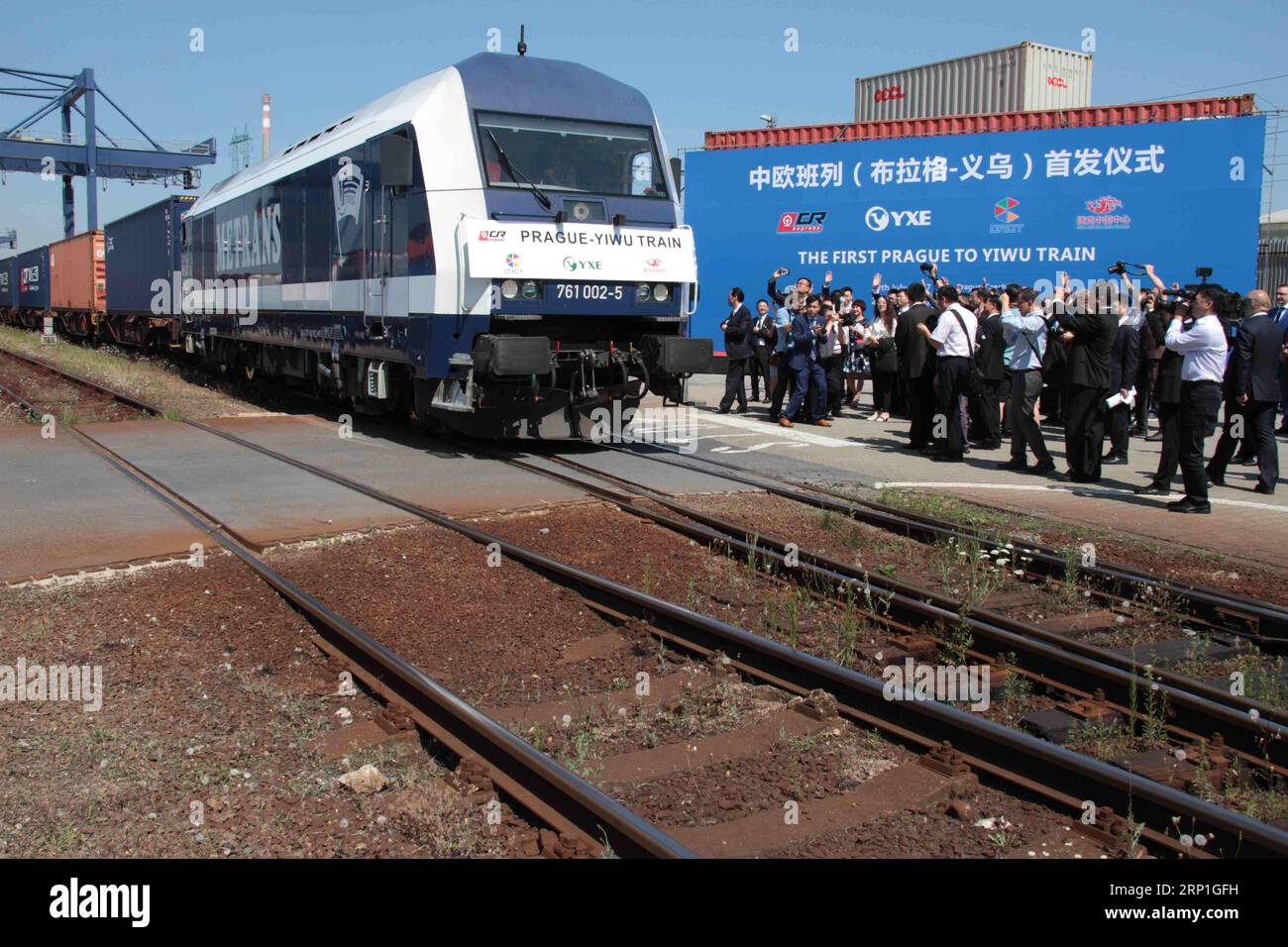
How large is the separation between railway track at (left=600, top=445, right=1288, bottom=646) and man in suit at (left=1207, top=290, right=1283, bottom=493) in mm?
3732

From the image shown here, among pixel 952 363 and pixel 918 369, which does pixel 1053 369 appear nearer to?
pixel 952 363

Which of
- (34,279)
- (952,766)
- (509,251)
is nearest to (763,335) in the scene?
(509,251)

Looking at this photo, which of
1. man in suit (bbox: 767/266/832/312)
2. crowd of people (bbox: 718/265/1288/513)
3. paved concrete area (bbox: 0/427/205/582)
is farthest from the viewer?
man in suit (bbox: 767/266/832/312)

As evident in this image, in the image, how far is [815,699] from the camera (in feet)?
16.6

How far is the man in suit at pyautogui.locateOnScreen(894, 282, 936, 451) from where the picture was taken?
13.4 meters

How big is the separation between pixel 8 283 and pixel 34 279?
8.64 m

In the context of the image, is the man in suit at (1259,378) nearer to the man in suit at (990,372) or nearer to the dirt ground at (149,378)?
the man in suit at (990,372)

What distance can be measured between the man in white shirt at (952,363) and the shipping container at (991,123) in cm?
1186

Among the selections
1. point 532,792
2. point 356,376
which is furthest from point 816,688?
point 356,376

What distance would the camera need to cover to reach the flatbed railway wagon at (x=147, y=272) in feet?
78.8

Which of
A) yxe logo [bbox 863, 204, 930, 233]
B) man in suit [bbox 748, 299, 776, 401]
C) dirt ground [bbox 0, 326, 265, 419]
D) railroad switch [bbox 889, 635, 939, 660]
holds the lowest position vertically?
railroad switch [bbox 889, 635, 939, 660]

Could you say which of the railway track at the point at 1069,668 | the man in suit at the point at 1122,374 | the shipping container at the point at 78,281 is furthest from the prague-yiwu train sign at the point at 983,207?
the shipping container at the point at 78,281
